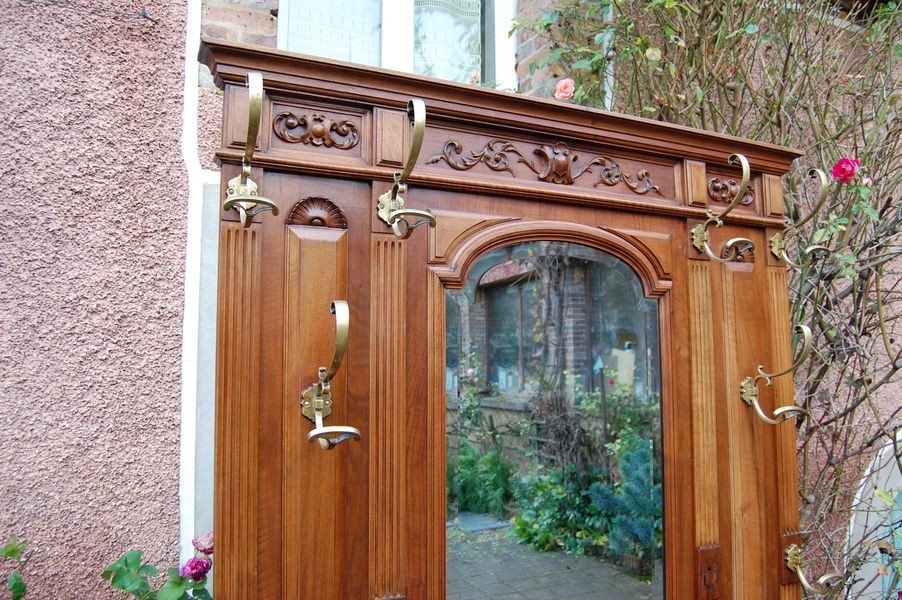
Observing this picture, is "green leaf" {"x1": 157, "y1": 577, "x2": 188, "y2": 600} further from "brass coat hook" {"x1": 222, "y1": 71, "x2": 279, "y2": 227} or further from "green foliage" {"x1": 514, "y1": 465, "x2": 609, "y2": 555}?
"brass coat hook" {"x1": 222, "y1": 71, "x2": 279, "y2": 227}

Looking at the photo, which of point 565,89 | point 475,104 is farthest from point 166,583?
point 565,89

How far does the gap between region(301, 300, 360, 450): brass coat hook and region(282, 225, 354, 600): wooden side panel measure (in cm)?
2

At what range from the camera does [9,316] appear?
151 centimetres

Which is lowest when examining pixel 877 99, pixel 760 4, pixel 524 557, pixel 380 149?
pixel 524 557

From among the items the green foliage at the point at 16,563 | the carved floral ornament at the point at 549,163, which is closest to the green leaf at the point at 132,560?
the green foliage at the point at 16,563

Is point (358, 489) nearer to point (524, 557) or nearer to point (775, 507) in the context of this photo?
point (524, 557)

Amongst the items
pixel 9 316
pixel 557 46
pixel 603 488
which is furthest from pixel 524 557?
pixel 557 46

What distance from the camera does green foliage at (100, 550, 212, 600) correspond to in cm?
139

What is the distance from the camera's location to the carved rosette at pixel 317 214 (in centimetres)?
110

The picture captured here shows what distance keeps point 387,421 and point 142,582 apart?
0.77 meters

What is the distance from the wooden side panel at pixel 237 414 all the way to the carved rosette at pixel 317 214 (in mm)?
89

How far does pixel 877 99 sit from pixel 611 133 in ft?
7.07

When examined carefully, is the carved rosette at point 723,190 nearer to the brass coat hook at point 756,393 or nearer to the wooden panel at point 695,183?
the wooden panel at point 695,183

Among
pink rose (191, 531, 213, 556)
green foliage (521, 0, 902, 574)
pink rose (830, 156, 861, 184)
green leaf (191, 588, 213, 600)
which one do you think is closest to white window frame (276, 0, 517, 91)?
green foliage (521, 0, 902, 574)
